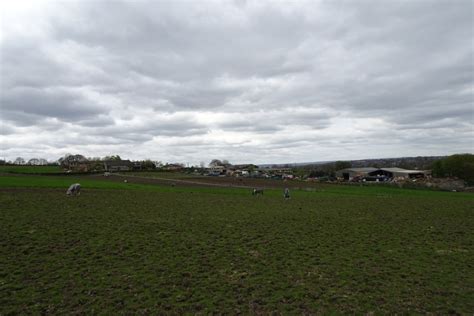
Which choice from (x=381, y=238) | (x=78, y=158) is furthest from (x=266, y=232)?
(x=78, y=158)

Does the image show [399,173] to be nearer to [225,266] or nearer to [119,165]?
[225,266]

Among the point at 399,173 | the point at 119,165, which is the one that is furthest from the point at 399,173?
the point at 119,165

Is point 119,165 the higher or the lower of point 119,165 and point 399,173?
the higher

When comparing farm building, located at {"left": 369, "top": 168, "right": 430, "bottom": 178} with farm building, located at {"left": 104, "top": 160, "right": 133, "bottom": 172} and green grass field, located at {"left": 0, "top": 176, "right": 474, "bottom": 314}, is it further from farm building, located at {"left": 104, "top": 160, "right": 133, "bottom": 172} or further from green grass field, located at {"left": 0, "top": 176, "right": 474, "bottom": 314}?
farm building, located at {"left": 104, "top": 160, "right": 133, "bottom": 172}

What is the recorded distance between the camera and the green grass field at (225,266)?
7207mm

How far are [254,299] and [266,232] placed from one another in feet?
26.3

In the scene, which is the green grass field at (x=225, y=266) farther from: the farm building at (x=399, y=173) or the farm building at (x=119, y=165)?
the farm building at (x=119, y=165)

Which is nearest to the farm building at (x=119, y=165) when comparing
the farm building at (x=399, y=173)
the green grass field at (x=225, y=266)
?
the farm building at (x=399, y=173)

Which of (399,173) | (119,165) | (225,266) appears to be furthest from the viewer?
(119,165)

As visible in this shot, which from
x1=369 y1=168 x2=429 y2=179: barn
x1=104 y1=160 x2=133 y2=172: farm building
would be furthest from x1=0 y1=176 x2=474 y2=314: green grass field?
x1=104 y1=160 x2=133 y2=172: farm building

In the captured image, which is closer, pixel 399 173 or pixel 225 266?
pixel 225 266

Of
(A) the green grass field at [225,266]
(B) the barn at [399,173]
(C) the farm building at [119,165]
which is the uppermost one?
(C) the farm building at [119,165]

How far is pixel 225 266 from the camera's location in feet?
32.4

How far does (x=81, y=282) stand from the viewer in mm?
8180
